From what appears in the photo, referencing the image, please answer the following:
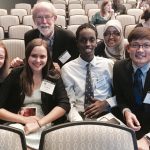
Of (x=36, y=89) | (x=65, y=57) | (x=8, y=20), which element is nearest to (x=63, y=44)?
(x=65, y=57)

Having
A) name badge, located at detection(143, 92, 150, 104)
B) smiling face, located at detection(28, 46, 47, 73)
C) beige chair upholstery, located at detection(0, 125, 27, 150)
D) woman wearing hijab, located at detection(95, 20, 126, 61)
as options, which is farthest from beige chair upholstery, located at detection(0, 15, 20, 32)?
beige chair upholstery, located at detection(0, 125, 27, 150)

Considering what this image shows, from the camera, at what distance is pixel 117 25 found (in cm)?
310

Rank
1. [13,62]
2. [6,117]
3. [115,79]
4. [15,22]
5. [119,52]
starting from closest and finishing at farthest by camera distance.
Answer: [6,117]
[115,79]
[13,62]
[119,52]
[15,22]

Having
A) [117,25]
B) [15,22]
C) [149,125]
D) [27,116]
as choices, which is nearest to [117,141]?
[149,125]

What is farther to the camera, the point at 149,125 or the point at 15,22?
the point at 15,22

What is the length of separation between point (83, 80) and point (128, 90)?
1.34 feet

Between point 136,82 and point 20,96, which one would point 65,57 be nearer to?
point 20,96

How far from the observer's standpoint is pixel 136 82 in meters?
2.40

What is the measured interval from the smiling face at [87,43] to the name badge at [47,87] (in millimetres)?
397

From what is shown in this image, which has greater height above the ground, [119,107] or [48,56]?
[48,56]

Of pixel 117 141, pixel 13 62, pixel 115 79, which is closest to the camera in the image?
pixel 117 141

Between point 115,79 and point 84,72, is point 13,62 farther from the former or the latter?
point 115,79

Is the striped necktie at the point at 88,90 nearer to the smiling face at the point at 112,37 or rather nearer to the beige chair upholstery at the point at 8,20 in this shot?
the smiling face at the point at 112,37

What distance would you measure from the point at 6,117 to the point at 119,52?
53.0 inches
